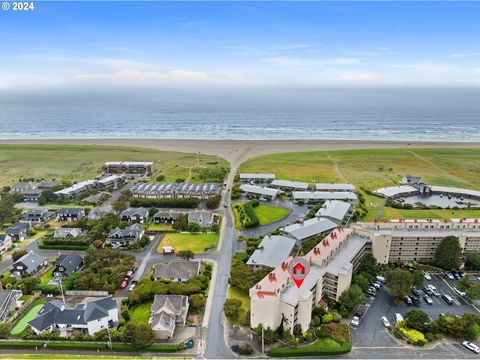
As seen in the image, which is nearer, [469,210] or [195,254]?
[195,254]

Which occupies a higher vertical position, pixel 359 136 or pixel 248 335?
pixel 359 136

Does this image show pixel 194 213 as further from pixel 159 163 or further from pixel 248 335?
pixel 159 163

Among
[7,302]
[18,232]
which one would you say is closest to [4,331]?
[7,302]

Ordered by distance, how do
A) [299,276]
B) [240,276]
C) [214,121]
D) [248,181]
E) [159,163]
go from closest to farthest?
[299,276], [240,276], [248,181], [159,163], [214,121]

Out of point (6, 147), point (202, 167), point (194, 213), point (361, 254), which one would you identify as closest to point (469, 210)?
point (361, 254)

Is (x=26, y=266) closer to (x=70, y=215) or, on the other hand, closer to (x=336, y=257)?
(x=70, y=215)

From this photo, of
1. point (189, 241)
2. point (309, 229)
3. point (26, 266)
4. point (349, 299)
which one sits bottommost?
point (189, 241)
